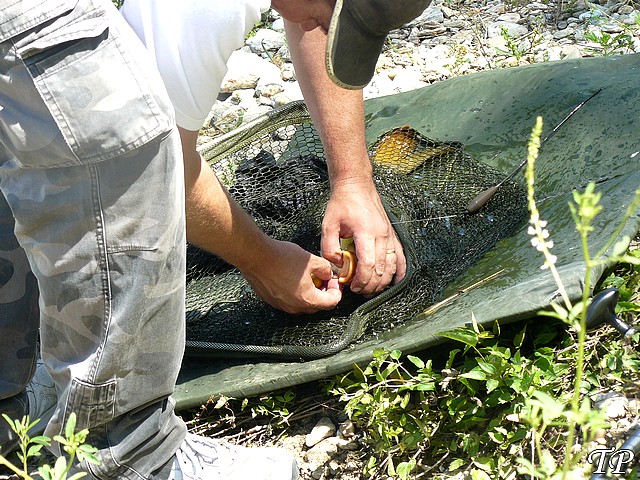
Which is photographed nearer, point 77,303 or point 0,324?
point 77,303

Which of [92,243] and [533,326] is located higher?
[92,243]

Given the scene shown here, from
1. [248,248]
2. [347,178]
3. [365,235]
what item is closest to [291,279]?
[248,248]

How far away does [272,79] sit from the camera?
12.3 ft

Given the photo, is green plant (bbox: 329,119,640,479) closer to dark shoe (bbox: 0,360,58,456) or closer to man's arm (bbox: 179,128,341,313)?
man's arm (bbox: 179,128,341,313)

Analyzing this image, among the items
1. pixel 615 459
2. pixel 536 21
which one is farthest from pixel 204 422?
pixel 536 21

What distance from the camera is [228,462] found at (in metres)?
1.70

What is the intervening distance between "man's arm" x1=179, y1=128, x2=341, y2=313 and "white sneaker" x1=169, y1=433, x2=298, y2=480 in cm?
41

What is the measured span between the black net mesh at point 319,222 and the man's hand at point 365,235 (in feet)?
0.15

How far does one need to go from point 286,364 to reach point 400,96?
1.22m

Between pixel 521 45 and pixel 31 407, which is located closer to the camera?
pixel 31 407

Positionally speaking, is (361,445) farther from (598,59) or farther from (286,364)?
(598,59)

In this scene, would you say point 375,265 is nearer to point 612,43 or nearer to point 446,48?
point 612,43

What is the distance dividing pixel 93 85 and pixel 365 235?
0.97m

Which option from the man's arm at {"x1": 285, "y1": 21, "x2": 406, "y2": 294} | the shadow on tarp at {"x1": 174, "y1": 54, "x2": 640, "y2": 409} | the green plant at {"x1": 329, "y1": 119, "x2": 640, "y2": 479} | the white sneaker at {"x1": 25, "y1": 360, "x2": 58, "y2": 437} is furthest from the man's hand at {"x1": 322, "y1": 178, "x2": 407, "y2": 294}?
the white sneaker at {"x1": 25, "y1": 360, "x2": 58, "y2": 437}
